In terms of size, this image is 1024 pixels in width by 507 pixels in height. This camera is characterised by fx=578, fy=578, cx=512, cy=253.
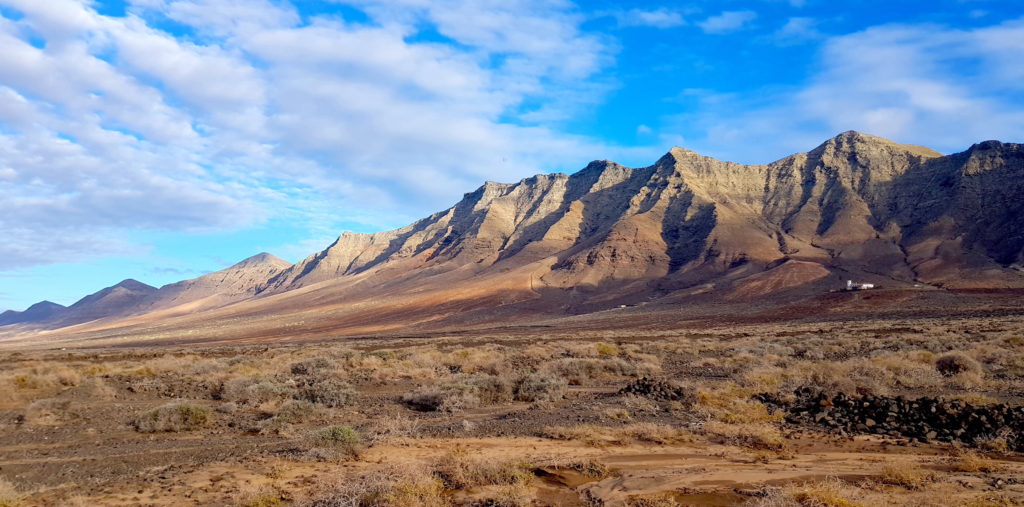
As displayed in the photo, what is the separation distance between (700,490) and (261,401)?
12019mm

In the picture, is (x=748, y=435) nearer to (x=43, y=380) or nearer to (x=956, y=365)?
(x=956, y=365)

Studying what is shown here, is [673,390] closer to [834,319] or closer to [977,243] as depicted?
[834,319]

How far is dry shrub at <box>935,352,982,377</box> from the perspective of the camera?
17469 mm

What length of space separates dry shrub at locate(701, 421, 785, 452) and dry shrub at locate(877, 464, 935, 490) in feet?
6.73

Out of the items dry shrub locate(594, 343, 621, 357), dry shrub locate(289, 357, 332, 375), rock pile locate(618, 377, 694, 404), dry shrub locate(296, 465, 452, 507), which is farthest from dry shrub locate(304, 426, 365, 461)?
dry shrub locate(594, 343, 621, 357)

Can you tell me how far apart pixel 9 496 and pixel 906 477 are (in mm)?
12209

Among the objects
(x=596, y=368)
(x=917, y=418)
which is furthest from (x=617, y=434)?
(x=596, y=368)

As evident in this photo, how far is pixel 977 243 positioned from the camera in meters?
98.0

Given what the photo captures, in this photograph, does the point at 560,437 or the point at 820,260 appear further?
the point at 820,260

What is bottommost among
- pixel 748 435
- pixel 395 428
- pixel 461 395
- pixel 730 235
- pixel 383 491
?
pixel 748 435

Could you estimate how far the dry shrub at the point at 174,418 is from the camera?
1257cm

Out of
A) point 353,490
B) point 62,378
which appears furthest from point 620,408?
point 62,378

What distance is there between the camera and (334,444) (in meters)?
10.3

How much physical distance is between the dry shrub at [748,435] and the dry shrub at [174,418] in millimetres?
11001
